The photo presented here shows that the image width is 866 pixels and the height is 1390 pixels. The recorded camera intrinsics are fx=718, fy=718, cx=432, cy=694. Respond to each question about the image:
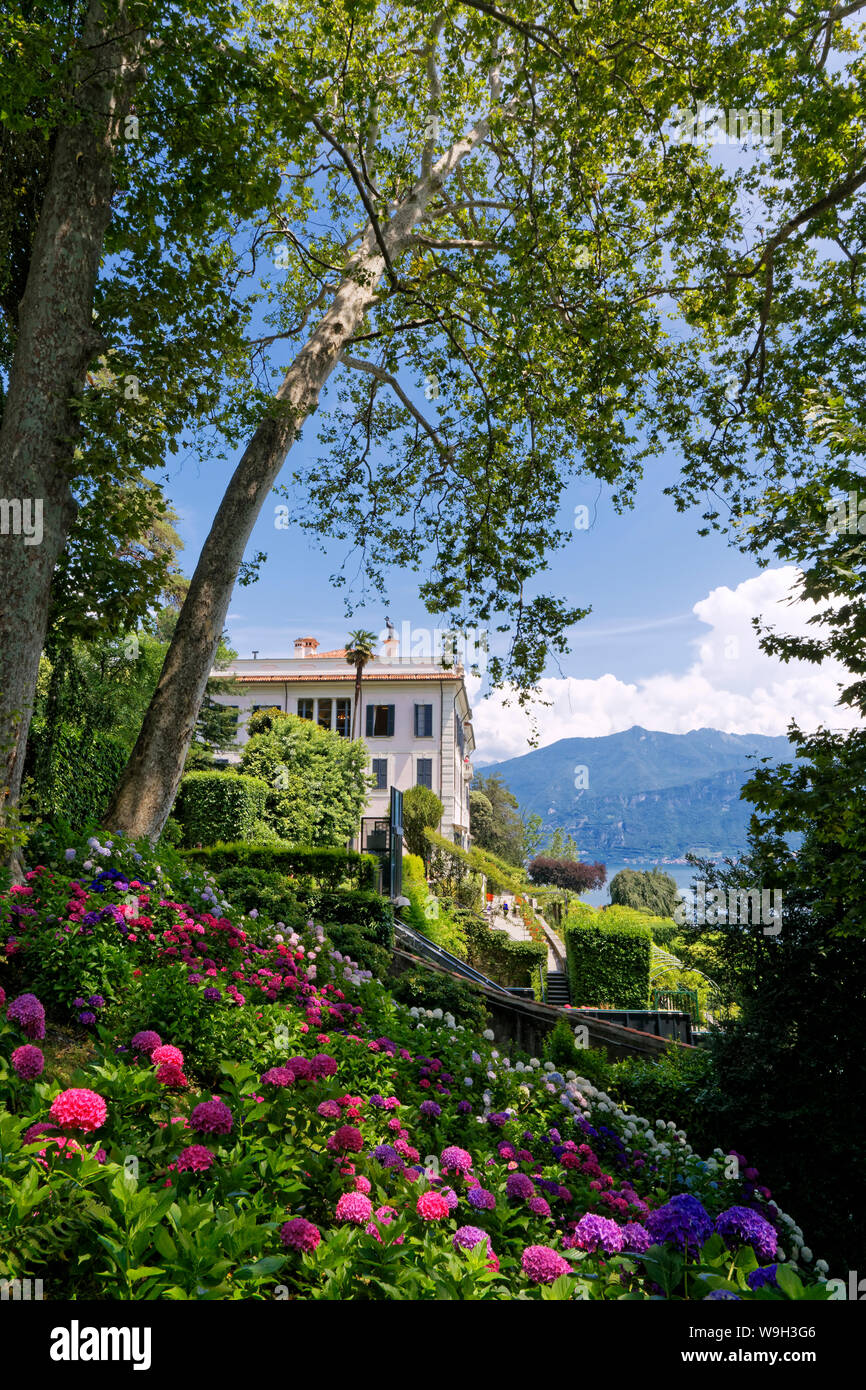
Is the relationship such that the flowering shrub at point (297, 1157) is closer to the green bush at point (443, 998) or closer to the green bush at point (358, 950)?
the green bush at point (443, 998)

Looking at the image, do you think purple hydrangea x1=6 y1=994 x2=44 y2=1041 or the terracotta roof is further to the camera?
the terracotta roof

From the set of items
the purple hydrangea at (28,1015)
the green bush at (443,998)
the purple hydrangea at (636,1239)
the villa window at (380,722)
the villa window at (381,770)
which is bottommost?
the green bush at (443,998)

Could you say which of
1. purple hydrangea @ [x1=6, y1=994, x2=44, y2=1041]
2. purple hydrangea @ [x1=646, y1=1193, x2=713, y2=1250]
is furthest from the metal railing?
purple hydrangea @ [x1=646, y1=1193, x2=713, y2=1250]

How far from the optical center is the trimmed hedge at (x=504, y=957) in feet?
72.2

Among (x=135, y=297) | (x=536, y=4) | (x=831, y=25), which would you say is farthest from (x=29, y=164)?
(x=831, y=25)

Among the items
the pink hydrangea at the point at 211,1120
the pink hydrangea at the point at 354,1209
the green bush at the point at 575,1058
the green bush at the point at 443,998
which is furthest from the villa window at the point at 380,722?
the pink hydrangea at the point at 354,1209

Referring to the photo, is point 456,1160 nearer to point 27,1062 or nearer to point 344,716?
point 27,1062

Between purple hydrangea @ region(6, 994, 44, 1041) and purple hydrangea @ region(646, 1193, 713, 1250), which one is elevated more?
purple hydrangea @ region(6, 994, 44, 1041)

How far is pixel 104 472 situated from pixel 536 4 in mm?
6921

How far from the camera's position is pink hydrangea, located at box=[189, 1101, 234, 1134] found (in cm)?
273

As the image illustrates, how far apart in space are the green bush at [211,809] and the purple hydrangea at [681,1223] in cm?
1795

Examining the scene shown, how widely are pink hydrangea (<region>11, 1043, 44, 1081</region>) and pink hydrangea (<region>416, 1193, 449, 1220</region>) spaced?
1.56 m

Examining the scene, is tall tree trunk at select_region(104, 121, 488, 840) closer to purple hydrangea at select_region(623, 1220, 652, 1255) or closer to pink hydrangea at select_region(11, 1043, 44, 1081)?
pink hydrangea at select_region(11, 1043, 44, 1081)
